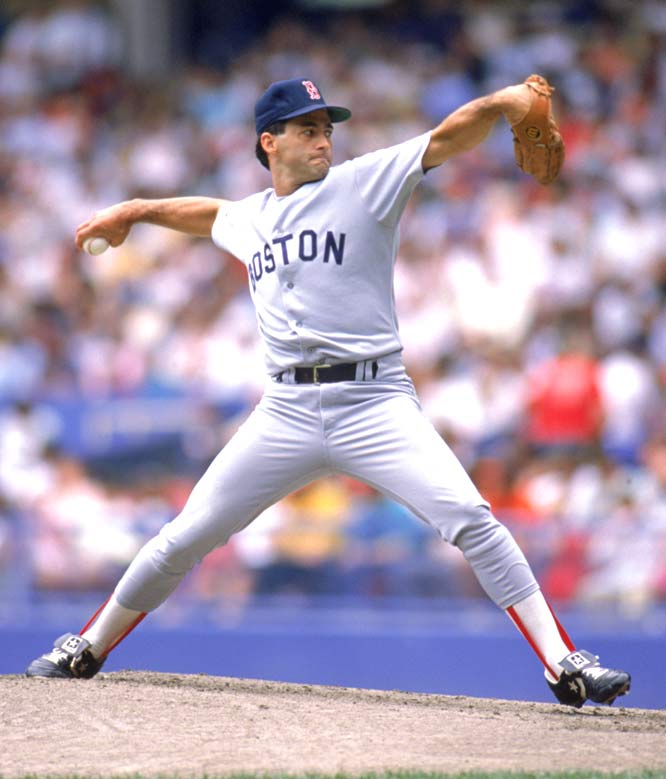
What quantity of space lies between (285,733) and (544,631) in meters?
0.86

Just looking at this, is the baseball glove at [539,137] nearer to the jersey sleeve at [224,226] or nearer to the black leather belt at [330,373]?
the black leather belt at [330,373]

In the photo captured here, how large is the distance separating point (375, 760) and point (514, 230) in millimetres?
6664

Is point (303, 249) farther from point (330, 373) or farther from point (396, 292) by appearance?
point (396, 292)

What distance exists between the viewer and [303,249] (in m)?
4.50

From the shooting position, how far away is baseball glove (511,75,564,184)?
4.31 m

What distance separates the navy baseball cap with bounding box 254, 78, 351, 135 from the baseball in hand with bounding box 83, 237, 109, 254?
741 mm

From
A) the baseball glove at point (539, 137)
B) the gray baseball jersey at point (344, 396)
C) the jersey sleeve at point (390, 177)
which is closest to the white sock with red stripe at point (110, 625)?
the gray baseball jersey at point (344, 396)

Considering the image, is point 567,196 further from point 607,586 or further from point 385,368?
point 385,368

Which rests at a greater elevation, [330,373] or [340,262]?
[340,262]

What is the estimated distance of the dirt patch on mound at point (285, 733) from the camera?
3.91 meters

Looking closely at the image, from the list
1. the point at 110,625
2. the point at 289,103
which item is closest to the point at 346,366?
the point at 289,103

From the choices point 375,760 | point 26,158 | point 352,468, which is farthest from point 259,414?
point 26,158

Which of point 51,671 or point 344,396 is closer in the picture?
point 344,396

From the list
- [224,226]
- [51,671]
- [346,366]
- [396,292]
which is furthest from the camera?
[396,292]
